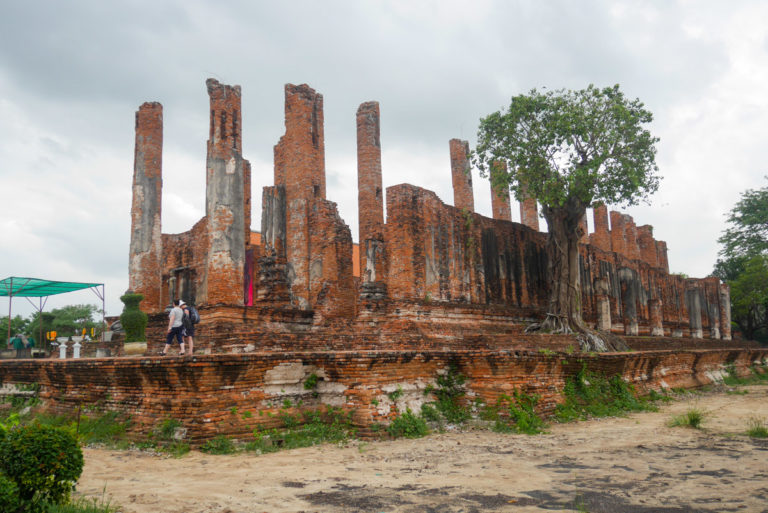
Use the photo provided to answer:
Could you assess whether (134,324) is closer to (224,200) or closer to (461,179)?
(224,200)

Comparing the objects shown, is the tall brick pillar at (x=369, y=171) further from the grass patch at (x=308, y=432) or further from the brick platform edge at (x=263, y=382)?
the grass patch at (x=308, y=432)

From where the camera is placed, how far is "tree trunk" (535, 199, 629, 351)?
1552cm

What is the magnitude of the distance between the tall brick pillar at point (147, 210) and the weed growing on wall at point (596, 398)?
10391mm

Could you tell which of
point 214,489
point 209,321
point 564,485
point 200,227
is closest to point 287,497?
point 214,489

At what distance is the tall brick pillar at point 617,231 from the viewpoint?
91.2 ft

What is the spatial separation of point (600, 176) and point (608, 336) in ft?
13.2

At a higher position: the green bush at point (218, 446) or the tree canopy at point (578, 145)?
the tree canopy at point (578, 145)

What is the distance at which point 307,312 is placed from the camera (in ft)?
46.1

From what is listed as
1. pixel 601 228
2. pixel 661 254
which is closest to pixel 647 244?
pixel 661 254

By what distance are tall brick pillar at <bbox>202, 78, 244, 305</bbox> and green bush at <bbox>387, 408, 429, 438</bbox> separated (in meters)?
6.47

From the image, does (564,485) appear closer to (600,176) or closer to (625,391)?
(625,391)

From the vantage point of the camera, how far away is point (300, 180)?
15.6 metres

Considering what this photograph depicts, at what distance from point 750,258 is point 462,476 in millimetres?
31799

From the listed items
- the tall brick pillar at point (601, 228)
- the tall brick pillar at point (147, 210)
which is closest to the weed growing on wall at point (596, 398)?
the tall brick pillar at point (147, 210)
